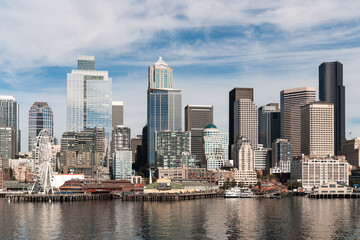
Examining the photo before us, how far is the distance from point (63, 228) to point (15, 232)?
1075 centimetres

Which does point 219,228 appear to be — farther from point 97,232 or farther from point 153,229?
point 97,232

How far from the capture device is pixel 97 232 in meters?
106

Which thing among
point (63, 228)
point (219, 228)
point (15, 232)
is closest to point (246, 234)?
point (219, 228)

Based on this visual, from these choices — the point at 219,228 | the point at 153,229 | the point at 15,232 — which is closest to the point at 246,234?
the point at 219,228

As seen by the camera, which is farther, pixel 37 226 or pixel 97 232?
pixel 37 226

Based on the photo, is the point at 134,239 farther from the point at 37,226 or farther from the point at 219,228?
the point at 37,226

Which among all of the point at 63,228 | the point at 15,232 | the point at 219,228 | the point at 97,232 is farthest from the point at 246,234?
the point at 15,232

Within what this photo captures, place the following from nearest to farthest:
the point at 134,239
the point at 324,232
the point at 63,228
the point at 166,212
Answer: the point at 134,239 → the point at 324,232 → the point at 63,228 → the point at 166,212

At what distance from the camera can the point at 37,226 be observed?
385 ft

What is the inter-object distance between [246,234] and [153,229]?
20.4 m

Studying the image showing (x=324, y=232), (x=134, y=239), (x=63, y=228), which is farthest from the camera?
(x=63, y=228)

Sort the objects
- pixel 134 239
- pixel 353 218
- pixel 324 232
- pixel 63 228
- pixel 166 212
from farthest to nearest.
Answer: pixel 166 212, pixel 353 218, pixel 63 228, pixel 324 232, pixel 134 239

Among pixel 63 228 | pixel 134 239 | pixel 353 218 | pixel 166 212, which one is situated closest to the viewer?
pixel 134 239

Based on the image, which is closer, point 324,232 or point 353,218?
point 324,232
